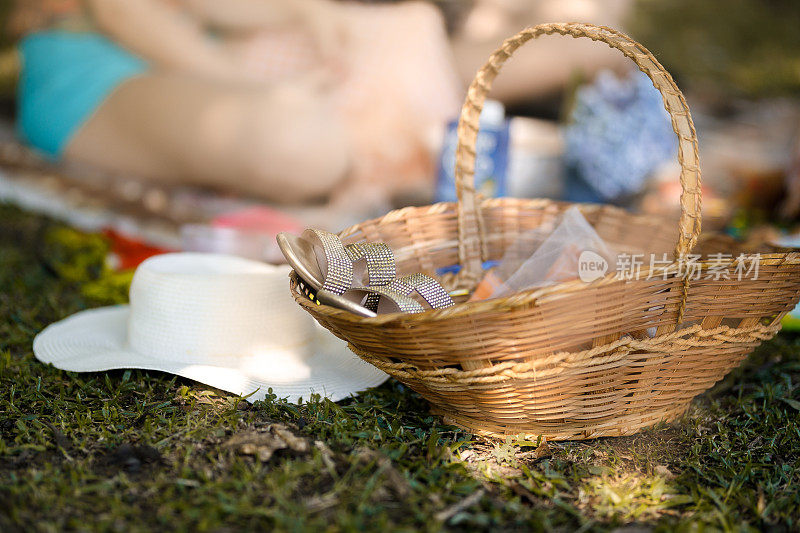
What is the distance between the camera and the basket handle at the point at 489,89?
118cm

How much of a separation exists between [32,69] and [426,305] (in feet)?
8.75

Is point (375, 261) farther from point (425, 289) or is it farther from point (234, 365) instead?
point (234, 365)

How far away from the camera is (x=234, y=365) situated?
1.47 meters

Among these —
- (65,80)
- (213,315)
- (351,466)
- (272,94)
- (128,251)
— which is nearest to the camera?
(351,466)

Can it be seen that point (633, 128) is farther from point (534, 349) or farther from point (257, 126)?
point (534, 349)

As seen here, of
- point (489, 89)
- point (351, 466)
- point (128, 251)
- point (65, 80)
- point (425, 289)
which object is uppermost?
point (65, 80)

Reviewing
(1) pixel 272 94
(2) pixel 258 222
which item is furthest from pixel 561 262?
(1) pixel 272 94

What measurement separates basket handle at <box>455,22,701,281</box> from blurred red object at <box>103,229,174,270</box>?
1127 millimetres

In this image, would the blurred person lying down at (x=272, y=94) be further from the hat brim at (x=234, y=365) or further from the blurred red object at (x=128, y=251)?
the hat brim at (x=234, y=365)

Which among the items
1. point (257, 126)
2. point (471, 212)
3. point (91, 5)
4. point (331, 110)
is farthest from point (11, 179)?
point (471, 212)

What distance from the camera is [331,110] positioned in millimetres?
2848

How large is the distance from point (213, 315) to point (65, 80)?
2.14 meters

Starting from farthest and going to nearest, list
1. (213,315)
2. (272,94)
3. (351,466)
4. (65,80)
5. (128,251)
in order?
(65,80), (272,94), (128,251), (213,315), (351,466)

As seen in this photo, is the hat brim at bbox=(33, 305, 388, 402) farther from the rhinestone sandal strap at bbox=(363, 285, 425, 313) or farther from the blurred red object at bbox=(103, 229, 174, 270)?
the blurred red object at bbox=(103, 229, 174, 270)
